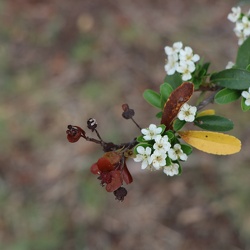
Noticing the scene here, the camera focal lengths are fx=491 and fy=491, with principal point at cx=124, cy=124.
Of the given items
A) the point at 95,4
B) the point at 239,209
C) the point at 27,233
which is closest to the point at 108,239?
the point at 27,233

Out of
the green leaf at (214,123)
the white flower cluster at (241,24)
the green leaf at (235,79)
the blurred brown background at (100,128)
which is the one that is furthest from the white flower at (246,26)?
the blurred brown background at (100,128)

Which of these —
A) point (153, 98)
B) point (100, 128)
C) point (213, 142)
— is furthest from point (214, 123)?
point (100, 128)

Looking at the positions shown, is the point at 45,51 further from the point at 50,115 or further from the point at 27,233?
the point at 27,233

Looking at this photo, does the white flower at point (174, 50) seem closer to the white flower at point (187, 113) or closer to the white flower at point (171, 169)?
the white flower at point (187, 113)

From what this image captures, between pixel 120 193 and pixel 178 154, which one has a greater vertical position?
pixel 178 154

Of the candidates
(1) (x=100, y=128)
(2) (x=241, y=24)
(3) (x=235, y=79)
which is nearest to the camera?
(3) (x=235, y=79)

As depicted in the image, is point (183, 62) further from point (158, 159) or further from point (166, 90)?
point (158, 159)

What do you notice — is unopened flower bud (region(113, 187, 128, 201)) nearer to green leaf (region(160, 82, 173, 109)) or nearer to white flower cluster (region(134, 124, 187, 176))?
white flower cluster (region(134, 124, 187, 176))

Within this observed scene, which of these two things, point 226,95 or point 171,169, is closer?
point 171,169
